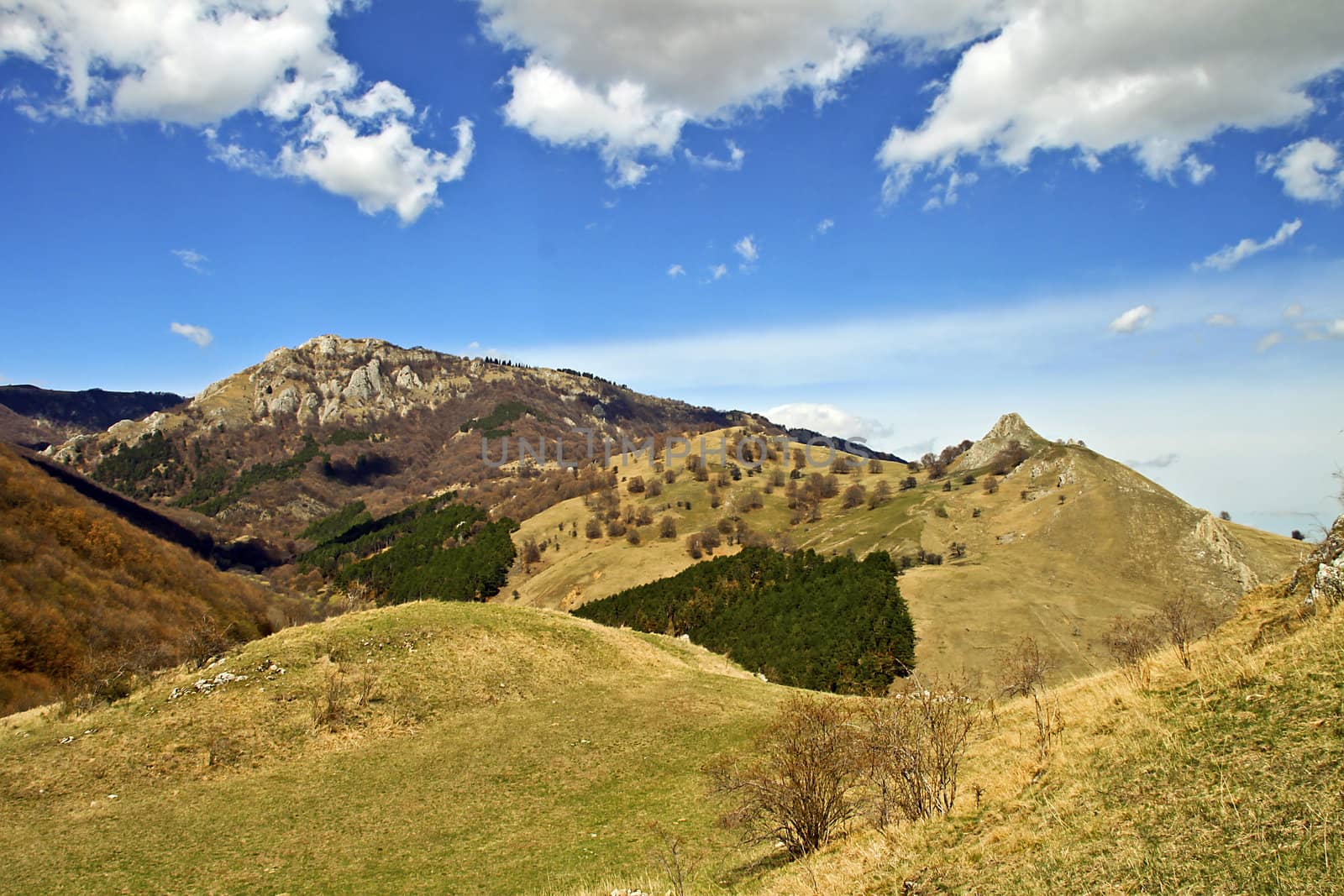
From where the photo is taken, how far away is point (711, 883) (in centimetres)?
1565

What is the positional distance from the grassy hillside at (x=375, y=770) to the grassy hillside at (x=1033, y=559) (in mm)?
39310

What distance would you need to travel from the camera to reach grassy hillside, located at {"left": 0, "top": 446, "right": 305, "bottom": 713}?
55500mm

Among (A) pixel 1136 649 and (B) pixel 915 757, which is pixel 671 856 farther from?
(A) pixel 1136 649

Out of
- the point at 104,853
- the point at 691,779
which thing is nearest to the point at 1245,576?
the point at 691,779

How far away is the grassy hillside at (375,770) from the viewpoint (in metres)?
19.3

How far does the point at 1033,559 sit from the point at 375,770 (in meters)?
120

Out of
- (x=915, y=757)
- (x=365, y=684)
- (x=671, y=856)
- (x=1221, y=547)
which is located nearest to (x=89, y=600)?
(x=365, y=684)

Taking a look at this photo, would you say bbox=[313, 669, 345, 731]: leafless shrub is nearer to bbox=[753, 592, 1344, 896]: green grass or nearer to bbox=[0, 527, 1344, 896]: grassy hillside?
bbox=[0, 527, 1344, 896]: grassy hillside

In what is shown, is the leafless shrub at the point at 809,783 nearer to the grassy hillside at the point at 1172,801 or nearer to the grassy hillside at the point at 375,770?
the grassy hillside at the point at 1172,801

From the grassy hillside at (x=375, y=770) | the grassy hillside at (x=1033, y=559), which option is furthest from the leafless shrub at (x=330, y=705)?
the grassy hillside at (x=1033, y=559)

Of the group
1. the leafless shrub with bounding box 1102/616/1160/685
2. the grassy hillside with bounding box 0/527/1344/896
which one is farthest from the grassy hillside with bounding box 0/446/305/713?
the leafless shrub with bounding box 1102/616/1160/685

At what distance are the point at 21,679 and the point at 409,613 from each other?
46918 millimetres

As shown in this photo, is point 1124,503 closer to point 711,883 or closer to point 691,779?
point 691,779

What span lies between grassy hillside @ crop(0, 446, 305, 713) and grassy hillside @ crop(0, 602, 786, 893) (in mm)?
5636
